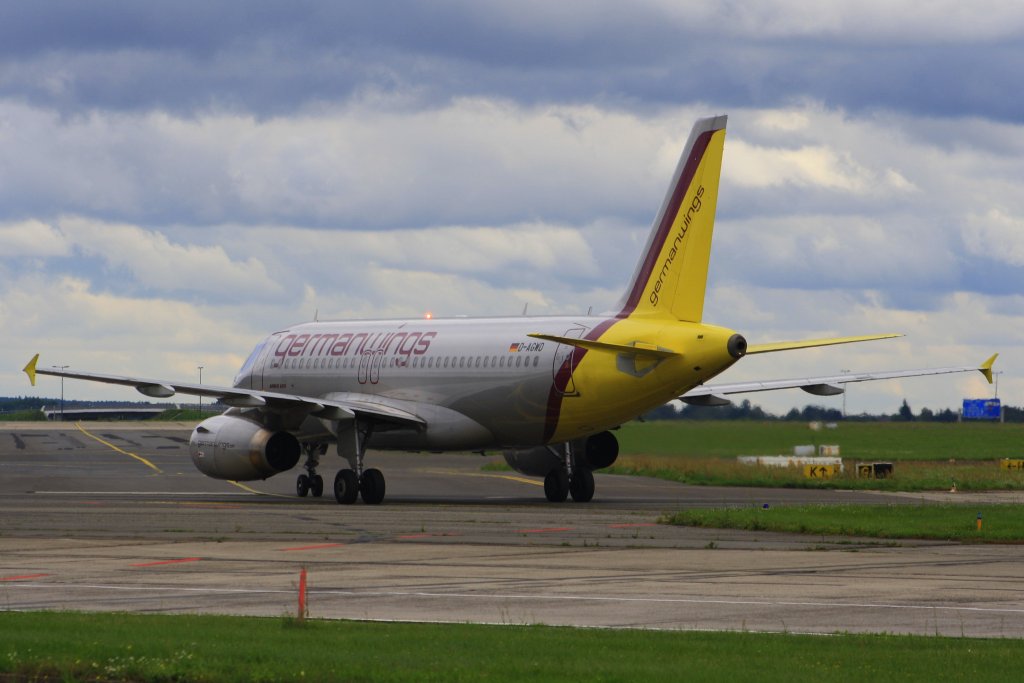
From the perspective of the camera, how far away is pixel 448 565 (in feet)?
81.5

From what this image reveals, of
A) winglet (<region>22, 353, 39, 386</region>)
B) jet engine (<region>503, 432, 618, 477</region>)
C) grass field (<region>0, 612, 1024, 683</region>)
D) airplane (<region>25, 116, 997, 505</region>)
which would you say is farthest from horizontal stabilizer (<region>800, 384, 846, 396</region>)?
grass field (<region>0, 612, 1024, 683</region>)

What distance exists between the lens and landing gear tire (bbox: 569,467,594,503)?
143 feet

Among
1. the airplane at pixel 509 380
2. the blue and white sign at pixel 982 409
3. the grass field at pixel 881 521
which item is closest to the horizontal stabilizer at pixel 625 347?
the airplane at pixel 509 380

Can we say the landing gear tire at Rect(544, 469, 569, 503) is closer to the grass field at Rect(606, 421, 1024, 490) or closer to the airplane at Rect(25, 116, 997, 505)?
the airplane at Rect(25, 116, 997, 505)

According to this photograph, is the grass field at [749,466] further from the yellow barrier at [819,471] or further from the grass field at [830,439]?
the yellow barrier at [819,471]

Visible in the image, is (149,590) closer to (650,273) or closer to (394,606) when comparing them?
(394,606)

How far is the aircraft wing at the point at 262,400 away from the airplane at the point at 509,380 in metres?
0.04

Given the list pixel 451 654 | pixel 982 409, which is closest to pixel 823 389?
pixel 451 654

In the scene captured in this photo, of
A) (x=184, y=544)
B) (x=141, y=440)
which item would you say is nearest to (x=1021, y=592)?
(x=184, y=544)

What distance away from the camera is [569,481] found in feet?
143

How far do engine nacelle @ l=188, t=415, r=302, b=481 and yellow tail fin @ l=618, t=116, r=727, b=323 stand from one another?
1062 centimetres

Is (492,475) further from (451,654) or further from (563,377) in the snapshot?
(451,654)

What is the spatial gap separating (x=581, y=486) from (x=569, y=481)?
0.37 metres

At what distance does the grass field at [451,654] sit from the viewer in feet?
46.0
